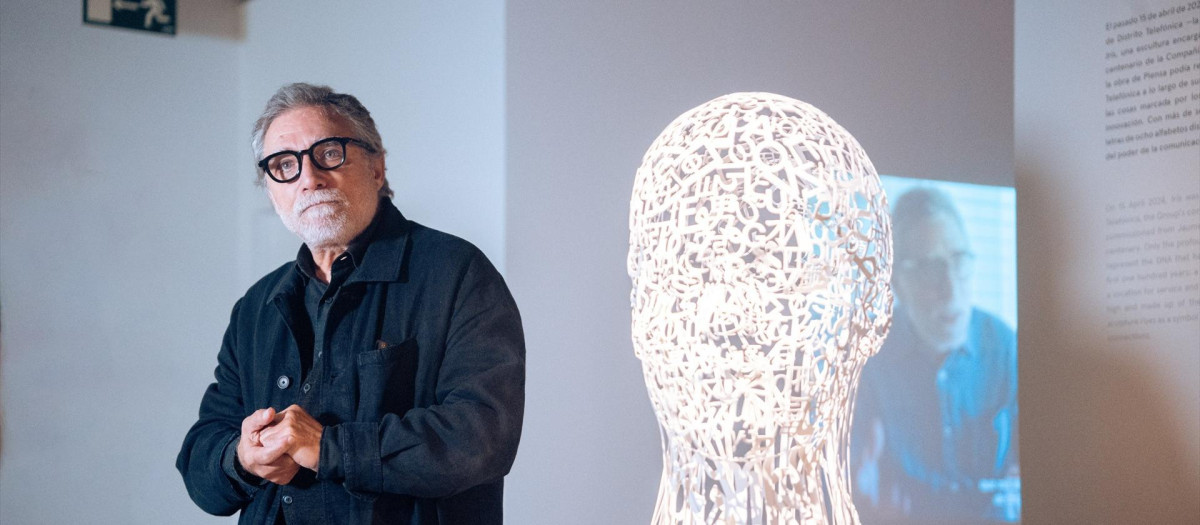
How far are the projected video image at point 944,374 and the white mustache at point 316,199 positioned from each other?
2.51m

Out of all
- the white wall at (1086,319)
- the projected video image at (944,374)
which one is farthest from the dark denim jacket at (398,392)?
the projected video image at (944,374)

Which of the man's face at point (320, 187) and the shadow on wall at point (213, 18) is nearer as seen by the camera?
the man's face at point (320, 187)

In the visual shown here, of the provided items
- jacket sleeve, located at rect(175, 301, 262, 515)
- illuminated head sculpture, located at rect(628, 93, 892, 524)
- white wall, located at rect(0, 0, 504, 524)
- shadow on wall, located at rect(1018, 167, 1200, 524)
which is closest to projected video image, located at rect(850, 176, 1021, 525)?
shadow on wall, located at rect(1018, 167, 1200, 524)

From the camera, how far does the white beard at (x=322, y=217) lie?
74.7 inches

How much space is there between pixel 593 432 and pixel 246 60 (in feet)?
7.29

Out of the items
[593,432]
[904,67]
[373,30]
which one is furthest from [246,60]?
[904,67]

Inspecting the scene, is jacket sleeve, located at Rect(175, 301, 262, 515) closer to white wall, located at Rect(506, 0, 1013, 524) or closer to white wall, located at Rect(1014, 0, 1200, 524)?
white wall, located at Rect(506, 0, 1013, 524)

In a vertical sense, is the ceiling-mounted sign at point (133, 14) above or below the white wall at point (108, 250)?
above

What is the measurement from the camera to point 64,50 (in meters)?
4.10

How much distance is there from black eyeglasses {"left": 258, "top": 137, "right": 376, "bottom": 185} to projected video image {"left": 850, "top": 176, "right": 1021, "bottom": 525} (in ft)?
8.20

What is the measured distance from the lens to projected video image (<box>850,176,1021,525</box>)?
13.1 ft

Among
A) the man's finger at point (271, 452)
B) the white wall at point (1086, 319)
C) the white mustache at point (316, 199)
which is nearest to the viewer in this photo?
the man's finger at point (271, 452)

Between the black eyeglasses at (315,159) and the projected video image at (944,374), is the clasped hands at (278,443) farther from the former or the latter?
the projected video image at (944,374)

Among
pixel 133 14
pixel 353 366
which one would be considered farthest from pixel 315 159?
pixel 133 14
